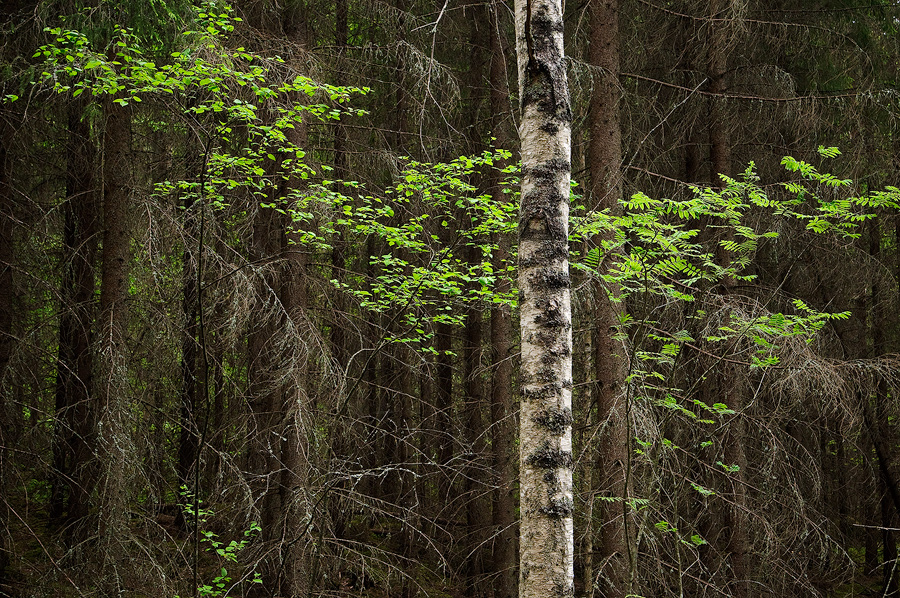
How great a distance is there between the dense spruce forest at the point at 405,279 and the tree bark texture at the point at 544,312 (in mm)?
41

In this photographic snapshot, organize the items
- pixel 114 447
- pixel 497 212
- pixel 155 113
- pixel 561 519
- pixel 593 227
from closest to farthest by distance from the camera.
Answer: pixel 561 519 → pixel 593 227 → pixel 114 447 → pixel 497 212 → pixel 155 113

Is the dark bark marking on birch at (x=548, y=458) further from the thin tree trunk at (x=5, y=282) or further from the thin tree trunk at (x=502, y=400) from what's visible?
the thin tree trunk at (x=502, y=400)

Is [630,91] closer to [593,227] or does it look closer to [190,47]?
[593,227]

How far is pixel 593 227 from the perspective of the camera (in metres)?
5.11

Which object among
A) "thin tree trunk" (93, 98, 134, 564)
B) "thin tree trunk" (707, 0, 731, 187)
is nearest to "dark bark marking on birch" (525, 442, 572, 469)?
"thin tree trunk" (93, 98, 134, 564)

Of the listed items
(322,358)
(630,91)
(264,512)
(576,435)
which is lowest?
(264,512)

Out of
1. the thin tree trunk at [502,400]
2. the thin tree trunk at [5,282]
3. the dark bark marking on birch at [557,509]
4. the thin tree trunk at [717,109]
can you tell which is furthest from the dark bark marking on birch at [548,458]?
the thin tree trunk at [717,109]

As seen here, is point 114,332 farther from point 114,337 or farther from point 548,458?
point 548,458

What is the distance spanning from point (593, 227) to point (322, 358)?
3.41m

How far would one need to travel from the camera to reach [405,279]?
24.1 ft

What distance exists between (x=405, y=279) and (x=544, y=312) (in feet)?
14.4

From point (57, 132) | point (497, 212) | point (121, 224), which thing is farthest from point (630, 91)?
point (57, 132)

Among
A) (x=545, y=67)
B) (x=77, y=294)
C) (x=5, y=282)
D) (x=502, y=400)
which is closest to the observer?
(x=545, y=67)

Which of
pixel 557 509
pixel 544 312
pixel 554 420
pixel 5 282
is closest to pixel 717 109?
pixel 544 312
